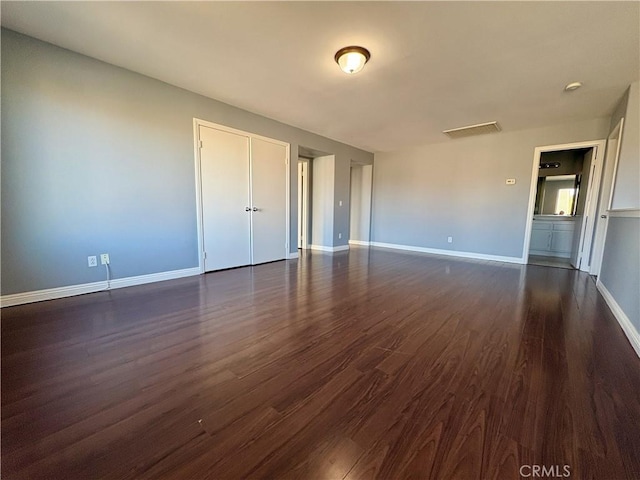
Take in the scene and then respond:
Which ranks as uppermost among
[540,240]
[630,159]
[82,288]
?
[630,159]

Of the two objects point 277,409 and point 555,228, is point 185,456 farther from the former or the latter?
point 555,228

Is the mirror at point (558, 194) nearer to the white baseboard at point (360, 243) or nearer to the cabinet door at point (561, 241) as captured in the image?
the cabinet door at point (561, 241)

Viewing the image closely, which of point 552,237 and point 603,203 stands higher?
point 603,203

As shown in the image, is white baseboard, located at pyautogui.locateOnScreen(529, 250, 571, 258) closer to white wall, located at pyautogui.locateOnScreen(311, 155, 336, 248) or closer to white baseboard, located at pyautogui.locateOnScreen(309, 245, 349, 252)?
white baseboard, located at pyautogui.locateOnScreen(309, 245, 349, 252)

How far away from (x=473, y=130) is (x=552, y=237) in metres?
3.34

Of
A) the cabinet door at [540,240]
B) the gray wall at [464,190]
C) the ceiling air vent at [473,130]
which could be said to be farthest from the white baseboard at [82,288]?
the cabinet door at [540,240]

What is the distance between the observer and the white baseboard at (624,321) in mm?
1911

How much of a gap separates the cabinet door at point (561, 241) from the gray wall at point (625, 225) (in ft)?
8.71

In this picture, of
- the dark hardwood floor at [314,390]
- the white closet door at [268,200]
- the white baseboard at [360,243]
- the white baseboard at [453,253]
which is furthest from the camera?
the white baseboard at [360,243]

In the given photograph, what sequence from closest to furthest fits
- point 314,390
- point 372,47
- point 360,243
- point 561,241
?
point 314,390 < point 372,47 < point 561,241 < point 360,243

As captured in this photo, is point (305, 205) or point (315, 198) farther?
point (305, 205)

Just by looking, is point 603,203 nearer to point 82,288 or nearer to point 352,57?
point 352,57

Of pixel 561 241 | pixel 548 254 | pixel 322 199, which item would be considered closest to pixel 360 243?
pixel 322 199

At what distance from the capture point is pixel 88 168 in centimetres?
273
